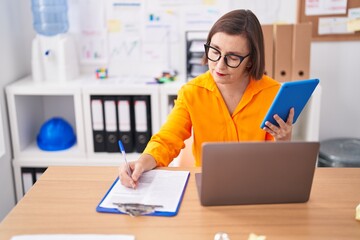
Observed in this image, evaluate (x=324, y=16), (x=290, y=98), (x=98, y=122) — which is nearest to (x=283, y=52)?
(x=324, y=16)

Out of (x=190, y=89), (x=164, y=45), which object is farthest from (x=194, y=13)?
(x=190, y=89)

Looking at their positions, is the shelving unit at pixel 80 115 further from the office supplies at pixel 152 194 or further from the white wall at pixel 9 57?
the office supplies at pixel 152 194

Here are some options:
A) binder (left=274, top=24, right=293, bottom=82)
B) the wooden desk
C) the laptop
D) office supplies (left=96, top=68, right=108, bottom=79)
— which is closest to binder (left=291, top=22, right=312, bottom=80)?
binder (left=274, top=24, right=293, bottom=82)

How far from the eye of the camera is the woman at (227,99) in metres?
1.63

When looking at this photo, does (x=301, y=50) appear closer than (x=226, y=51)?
No

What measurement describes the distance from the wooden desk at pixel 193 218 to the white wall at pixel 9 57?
1488 mm

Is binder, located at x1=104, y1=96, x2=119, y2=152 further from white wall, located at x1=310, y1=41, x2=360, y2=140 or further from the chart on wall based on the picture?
white wall, located at x1=310, y1=41, x2=360, y2=140

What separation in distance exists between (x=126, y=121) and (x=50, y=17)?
0.88 meters

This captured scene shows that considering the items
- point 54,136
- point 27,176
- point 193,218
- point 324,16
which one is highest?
point 324,16

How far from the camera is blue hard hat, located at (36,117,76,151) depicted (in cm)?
297

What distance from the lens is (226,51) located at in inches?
62.7

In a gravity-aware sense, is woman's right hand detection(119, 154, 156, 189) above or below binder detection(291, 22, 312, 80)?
below

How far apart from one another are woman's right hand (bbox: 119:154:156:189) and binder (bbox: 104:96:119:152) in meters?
1.28

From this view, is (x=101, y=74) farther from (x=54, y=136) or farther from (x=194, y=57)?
(x=194, y=57)
